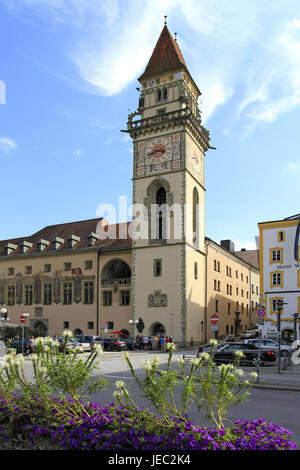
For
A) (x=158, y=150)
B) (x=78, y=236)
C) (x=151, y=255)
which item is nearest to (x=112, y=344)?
(x=151, y=255)

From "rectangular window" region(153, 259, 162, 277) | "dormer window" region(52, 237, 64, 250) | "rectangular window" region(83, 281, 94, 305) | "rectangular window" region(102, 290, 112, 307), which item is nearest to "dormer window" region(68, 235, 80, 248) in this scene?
"dormer window" region(52, 237, 64, 250)

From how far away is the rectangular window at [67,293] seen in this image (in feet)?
172

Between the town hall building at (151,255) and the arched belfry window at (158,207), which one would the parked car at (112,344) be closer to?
the town hall building at (151,255)

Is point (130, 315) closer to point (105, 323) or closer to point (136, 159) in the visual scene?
A: point (105, 323)

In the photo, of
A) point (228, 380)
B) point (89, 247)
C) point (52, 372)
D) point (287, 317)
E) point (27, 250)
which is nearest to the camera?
point (228, 380)

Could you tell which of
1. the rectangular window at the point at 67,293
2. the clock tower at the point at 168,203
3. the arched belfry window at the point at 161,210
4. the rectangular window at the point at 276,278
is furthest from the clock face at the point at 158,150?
the rectangular window at the point at 67,293

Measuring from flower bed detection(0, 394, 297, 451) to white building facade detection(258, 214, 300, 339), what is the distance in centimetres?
3702

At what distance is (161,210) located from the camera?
47.1 metres

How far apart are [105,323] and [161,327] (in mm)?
6761

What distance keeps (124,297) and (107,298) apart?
2.02 m

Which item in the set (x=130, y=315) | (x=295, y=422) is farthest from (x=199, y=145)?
(x=295, y=422)

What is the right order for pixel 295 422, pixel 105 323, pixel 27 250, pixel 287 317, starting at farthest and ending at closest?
pixel 27 250
pixel 105 323
pixel 287 317
pixel 295 422

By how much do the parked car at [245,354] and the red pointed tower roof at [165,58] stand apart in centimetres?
3504

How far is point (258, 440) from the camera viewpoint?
5441 millimetres
